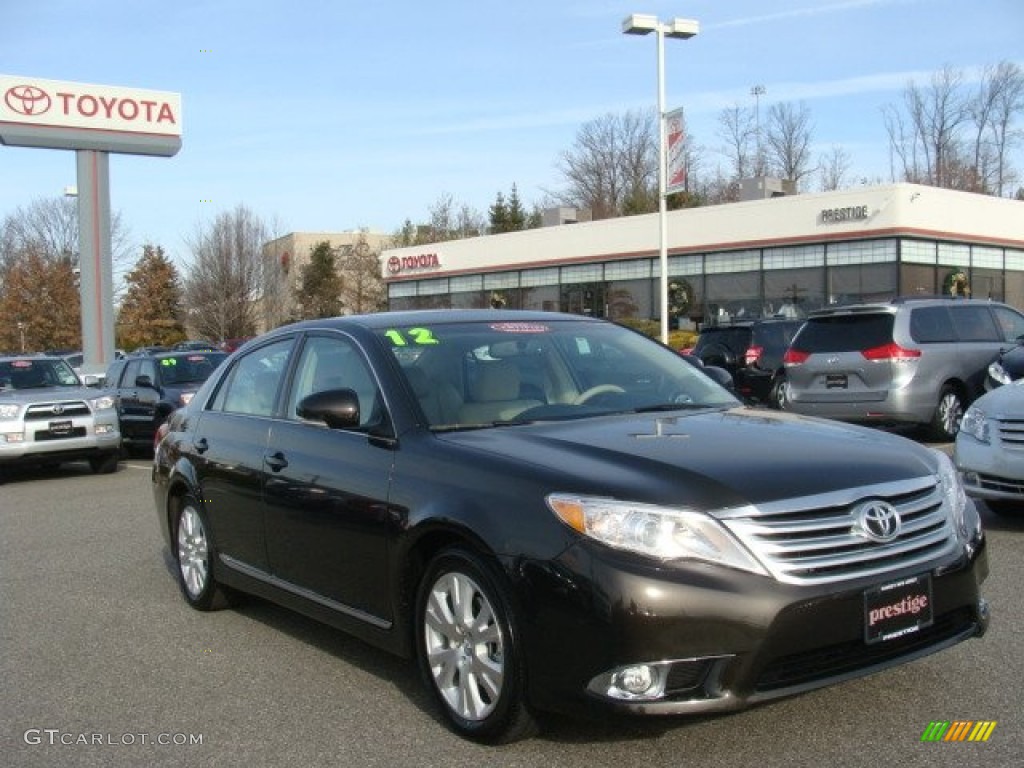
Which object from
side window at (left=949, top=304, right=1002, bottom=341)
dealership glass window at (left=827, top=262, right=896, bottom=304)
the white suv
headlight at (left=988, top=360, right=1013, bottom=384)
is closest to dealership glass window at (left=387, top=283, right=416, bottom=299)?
dealership glass window at (left=827, top=262, right=896, bottom=304)

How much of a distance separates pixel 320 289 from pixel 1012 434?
68.0 meters

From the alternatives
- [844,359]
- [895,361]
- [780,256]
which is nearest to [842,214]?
[780,256]

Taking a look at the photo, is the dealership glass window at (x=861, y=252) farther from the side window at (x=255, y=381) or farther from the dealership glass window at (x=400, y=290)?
the side window at (x=255, y=381)

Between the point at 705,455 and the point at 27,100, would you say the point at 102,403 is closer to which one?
the point at 705,455

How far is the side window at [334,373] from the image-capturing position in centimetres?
499

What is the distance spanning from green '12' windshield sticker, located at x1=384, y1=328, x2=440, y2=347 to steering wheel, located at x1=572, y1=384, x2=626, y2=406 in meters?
0.73

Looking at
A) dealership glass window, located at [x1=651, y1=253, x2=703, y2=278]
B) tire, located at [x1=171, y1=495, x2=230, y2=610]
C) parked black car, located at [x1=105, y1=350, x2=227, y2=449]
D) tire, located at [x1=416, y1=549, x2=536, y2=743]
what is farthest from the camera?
dealership glass window, located at [x1=651, y1=253, x2=703, y2=278]

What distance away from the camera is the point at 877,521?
381 centimetres

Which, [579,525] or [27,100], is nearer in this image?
[579,525]

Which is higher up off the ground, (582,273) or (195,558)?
(582,273)

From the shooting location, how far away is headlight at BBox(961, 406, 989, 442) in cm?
782

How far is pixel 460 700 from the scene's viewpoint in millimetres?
4195

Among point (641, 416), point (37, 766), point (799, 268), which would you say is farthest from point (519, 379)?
point (799, 268)

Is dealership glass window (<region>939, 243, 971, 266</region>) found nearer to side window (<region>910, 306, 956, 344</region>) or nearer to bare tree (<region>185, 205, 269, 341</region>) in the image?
side window (<region>910, 306, 956, 344</region>)
